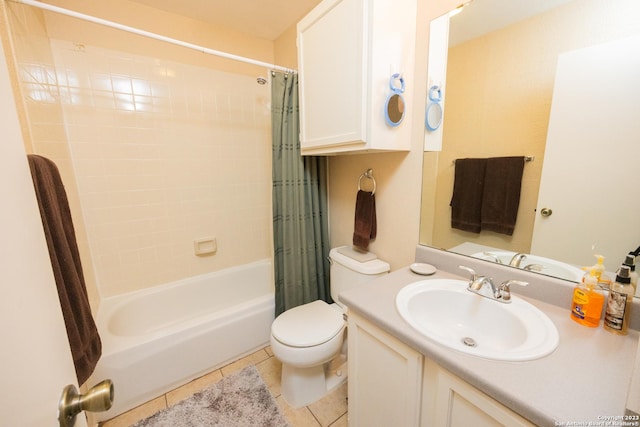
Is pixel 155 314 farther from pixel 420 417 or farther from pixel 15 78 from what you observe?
pixel 420 417

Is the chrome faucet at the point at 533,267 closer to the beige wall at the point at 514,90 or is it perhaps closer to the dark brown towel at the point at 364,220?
the beige wall at the point at 514,90

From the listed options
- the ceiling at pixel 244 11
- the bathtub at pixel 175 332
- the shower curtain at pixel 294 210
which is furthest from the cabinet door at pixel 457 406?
the ceiling at pixel 244 11

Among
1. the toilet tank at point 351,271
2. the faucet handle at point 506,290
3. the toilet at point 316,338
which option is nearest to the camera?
the faucet handle at point 506,290

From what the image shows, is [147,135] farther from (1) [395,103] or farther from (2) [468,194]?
(2) [468,194]

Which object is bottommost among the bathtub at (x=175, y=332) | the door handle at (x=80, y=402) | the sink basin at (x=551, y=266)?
the bathtub at (x=175, y=332)

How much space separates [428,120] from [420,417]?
Result: 1.19 m

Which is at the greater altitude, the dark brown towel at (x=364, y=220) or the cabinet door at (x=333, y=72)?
the cabinet door at (x=333, y=72)

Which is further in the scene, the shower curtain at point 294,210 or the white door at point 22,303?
the shower curtain at point 294,210

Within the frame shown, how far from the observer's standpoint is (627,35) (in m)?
0.75

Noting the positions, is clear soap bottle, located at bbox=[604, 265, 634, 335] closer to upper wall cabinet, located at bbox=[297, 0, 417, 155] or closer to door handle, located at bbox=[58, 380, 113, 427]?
upper wall cabinet, located at bbox=[297, 0, 417, 155]

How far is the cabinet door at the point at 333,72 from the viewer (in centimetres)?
108

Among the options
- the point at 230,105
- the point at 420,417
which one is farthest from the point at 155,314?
the point at 420,417

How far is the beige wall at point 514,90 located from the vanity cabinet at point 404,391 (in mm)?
610

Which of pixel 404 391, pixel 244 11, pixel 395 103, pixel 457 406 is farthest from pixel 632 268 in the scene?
pixel 244 11
